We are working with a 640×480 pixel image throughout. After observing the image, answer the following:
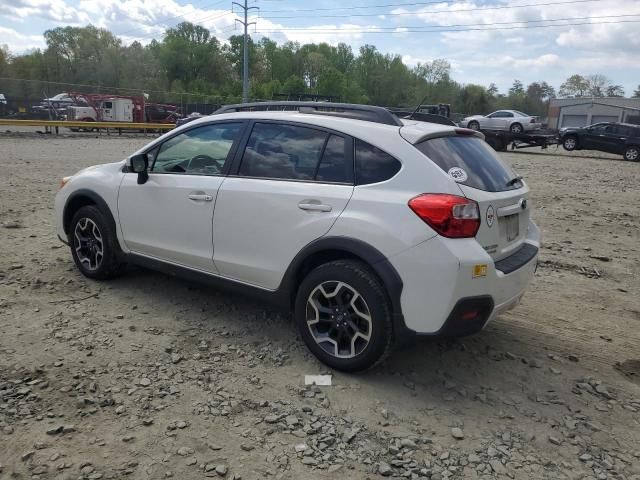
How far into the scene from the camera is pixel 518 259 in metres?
3.73

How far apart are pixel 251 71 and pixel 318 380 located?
323 feet

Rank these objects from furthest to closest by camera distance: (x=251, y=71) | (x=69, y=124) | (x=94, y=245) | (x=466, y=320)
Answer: (x=251, y=71) → (x=69, y=124) → (x=94, y=245) → (x=466, y=320)

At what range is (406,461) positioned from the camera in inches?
112

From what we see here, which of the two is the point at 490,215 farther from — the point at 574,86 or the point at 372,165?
the point at 574,86

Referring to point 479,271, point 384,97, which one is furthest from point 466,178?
point 384,97

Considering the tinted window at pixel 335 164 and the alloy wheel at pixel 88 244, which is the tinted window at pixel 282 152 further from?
the alloy wheel at pixel 88 244

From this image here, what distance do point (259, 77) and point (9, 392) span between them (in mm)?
99170

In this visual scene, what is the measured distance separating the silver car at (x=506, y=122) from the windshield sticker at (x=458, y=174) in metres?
25.2

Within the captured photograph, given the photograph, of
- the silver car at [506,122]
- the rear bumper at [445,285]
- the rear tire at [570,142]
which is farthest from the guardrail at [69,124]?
the rear bumper at [445,285]

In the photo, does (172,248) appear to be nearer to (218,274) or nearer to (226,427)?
(218,274)

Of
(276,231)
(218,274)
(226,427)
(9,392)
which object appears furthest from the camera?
(218,274)

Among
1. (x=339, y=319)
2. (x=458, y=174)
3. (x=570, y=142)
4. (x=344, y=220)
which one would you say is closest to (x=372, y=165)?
(x=344, y=220)

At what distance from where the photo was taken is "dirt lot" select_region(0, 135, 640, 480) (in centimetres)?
283

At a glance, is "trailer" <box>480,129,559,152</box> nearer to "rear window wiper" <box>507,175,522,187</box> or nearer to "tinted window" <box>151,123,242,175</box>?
"rear window wiper" <box>507,175,522,187</box>
